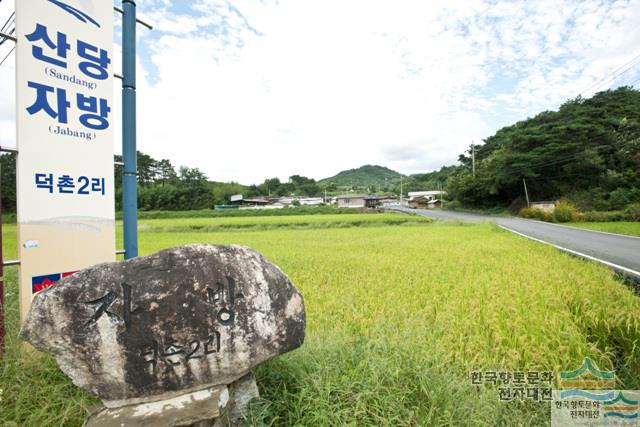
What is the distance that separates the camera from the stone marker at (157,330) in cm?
169

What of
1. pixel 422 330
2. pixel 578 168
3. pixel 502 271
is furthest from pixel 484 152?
pixel 422 330

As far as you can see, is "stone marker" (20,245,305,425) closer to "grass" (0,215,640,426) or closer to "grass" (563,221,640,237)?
"grass" (0,215,640,426)

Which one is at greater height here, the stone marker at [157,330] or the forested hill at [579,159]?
the forested hill at [579,159]

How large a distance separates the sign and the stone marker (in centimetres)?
129

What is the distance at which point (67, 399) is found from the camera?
2.02 metres

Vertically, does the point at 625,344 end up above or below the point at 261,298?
below

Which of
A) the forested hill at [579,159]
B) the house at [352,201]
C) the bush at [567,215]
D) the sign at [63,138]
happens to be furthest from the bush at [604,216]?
the house at [352,201]

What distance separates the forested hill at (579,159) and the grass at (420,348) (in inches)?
952

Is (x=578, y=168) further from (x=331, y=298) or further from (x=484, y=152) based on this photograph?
(x=331, y=298)

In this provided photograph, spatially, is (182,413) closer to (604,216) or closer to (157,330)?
(157,330)

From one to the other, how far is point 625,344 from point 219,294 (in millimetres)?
4272

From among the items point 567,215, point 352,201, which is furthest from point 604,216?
point 352,201

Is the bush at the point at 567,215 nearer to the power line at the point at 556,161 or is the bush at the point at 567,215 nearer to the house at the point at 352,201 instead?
the power line at the point at 556,161

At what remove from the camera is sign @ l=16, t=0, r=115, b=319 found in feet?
8.12
